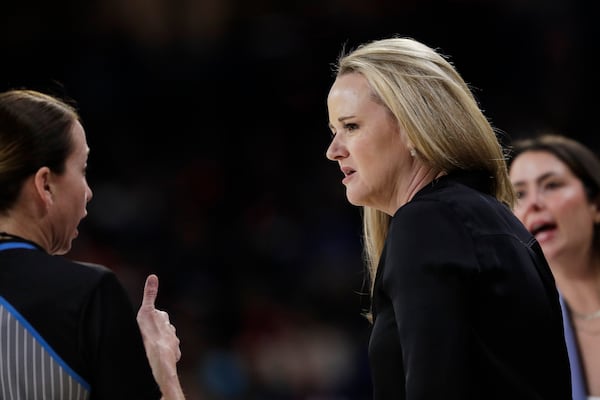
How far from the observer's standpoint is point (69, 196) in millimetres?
1937

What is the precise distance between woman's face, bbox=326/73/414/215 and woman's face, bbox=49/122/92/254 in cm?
54

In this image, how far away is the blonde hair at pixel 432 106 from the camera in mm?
1873

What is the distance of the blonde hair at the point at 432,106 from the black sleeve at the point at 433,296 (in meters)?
0.18

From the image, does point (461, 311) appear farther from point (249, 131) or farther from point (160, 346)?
point (249, 131)

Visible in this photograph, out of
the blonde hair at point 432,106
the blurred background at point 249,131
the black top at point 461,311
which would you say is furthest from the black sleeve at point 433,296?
the blurred background at point 249,131

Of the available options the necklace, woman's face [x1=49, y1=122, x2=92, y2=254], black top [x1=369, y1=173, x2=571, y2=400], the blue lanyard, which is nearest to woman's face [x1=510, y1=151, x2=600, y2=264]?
the necklace

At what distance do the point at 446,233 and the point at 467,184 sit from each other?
199mm

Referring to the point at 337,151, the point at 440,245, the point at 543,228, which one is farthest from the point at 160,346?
the point at 543,228

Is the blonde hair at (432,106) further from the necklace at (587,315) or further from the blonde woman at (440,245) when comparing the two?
the necklace at (587,315)

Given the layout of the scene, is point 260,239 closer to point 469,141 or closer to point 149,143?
point 149,143

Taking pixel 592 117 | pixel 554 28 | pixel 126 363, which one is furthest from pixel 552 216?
pixel 554 28

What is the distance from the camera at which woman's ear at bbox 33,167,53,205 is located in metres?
1.86

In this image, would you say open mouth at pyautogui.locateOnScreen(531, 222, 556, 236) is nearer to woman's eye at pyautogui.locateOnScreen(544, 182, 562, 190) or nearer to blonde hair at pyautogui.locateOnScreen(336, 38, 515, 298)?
woman's eye at pyautogui.locateOnScreen(544, 182, 562, 190)

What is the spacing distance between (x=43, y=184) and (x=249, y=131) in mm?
6084
